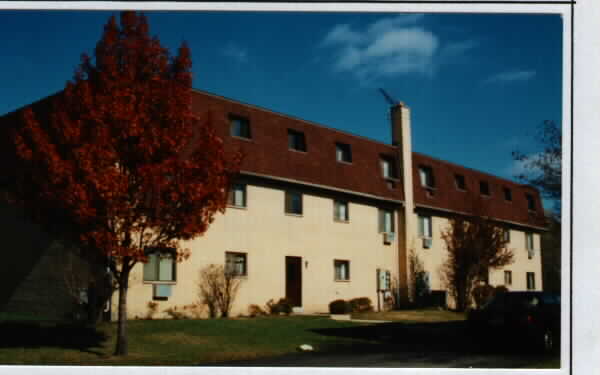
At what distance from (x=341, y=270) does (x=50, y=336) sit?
13543 millimetres

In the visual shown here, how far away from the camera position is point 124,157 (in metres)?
14.2

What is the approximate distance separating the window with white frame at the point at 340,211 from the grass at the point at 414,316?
3868 mm

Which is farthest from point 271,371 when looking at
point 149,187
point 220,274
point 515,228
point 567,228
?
point 515,228

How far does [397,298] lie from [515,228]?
11.7 m

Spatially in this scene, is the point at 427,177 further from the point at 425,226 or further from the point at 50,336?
the point at 50,336

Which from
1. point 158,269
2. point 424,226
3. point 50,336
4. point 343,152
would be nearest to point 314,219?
point 343,152

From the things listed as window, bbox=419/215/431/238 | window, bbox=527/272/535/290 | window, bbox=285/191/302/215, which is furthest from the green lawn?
window, bbox=527/272/535/290

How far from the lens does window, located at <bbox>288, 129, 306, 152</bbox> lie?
26.8m

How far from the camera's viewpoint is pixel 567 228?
11289mm

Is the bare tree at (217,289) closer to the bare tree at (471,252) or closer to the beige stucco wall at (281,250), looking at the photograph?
the beige stucco wall at (281,250)

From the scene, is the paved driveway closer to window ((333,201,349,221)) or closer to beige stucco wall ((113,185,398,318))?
beige stucco wall ((113,185,398,318))

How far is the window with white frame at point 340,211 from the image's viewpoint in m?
27.5

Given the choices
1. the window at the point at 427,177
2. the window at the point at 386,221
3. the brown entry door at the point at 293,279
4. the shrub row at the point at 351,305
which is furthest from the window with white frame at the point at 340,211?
the window at the point at 427,177

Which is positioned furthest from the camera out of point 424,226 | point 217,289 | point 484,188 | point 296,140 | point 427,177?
point 484,188
